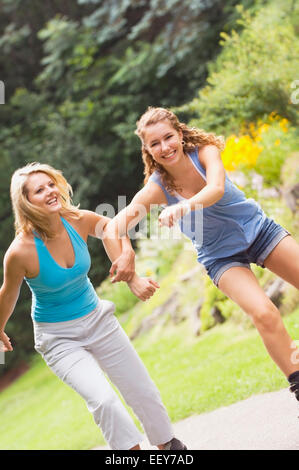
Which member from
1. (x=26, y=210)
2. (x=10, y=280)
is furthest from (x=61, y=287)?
(x=26, y=210)

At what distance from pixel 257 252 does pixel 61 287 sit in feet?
3.44

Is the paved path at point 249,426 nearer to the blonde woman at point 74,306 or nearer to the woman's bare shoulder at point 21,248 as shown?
the blonde woman at point 74,306

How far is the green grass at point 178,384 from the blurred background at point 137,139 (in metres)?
0.03

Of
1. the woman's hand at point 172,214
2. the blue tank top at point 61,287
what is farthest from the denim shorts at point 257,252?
the blue tank top at point 61,287

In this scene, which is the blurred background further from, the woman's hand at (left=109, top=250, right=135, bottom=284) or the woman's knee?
the woman's hand at (left=109, top=250, right=135, bottom=284)

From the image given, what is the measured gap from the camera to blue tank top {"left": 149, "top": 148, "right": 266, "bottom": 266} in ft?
11.4

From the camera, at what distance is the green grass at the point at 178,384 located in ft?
18.1

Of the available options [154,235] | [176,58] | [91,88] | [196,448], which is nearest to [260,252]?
[196,448]

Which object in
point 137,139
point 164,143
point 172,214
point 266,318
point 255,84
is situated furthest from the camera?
point 137,139

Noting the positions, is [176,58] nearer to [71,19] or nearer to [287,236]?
[71,19]

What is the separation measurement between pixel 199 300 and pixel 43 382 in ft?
13.2

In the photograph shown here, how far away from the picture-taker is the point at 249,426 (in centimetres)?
421

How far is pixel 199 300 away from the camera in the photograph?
27.7 ft

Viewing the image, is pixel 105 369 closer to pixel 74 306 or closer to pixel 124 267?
pixel 74 306
